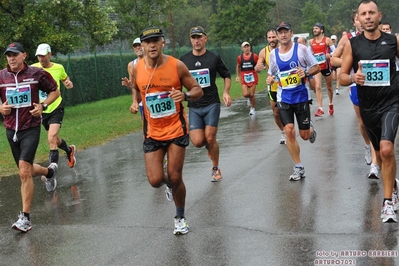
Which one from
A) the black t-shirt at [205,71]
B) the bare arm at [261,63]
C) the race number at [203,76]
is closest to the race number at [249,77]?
the bare arm at [261,63]

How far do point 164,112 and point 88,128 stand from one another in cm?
1090

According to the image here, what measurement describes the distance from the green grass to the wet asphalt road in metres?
1.83

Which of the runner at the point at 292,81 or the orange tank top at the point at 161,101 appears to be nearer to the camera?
the orange tank top at the point at 161,101

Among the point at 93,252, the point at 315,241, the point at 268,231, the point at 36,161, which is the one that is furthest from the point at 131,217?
the point at 36,161

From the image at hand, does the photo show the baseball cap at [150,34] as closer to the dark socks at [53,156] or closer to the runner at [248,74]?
the dark socks at [53,156]

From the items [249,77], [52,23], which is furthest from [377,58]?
[52,23]

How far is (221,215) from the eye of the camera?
24.1ft

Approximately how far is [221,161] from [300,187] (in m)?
2.68

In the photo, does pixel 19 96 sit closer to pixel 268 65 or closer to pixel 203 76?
pixel 203 76

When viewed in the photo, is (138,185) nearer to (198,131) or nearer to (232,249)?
(198,131)

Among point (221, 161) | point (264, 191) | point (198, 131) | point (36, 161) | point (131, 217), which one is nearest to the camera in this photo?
point (131, 217)

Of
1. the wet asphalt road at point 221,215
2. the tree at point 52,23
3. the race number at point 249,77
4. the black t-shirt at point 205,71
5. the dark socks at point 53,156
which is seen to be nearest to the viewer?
the wet asphalt road at point 221,215

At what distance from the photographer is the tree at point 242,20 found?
4681cm

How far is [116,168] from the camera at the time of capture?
11.2 meters
